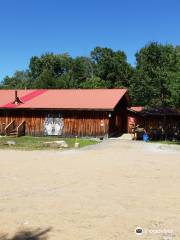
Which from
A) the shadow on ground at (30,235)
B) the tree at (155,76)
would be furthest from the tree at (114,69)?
the shadow on ground at (30,235)

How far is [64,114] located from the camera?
3934 cm

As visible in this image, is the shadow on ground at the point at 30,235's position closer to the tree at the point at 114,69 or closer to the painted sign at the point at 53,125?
the painted sign at the point at 53,125

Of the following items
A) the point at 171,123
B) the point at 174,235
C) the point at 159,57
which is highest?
the point at 159,57

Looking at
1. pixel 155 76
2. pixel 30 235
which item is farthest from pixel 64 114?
pixel 30 235

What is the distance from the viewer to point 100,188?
49.2ft

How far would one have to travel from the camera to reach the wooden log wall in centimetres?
3834

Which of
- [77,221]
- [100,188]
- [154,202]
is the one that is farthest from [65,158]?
[77,221]

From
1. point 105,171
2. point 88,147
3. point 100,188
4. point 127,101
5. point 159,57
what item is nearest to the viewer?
point 100,188

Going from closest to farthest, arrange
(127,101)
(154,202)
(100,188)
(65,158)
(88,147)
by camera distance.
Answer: (154,202) < (100,188) < (65,158) < (88,147) < (127,101)

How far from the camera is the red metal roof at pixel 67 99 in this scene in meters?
38.8

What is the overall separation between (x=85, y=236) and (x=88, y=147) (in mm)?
20712

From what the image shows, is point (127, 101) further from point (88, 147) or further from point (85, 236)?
point (85, 236)

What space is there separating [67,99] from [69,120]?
2552 mm

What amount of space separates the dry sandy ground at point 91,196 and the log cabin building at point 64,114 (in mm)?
14130
